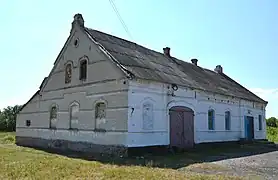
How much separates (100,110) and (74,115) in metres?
2.91

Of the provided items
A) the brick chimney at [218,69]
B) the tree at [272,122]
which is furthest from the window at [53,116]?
the tree at [272,122]

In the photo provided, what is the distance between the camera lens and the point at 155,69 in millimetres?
19281

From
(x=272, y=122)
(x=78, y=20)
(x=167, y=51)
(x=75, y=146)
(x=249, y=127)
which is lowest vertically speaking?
(x=75, y=146)

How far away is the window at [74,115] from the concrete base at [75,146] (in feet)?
3.59

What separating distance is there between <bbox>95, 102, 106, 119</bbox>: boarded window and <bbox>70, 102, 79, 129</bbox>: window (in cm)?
222

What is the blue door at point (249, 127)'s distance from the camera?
2714 centimetres

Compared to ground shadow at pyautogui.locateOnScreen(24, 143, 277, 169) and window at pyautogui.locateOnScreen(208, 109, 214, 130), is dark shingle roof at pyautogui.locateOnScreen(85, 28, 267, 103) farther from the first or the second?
ground shadow at pyautogui.locateOnScreen(24, 143, 277, 169)

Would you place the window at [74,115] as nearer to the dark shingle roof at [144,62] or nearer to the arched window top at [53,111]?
the arched window top at [53,111]

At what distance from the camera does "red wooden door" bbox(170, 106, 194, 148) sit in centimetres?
1871

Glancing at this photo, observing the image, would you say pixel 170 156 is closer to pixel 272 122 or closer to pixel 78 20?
pixel 78 20

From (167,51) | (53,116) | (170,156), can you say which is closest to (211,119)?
(167,51)

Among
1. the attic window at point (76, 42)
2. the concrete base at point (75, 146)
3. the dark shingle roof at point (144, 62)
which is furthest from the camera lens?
the attic window at point (76, 42)

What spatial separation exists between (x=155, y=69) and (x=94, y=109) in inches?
175

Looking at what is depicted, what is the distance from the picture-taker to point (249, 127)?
27766 millimetres
